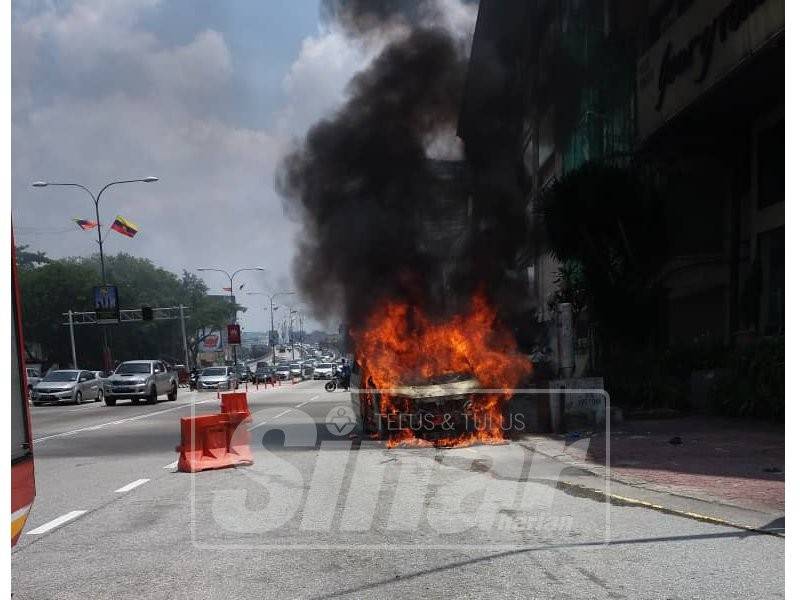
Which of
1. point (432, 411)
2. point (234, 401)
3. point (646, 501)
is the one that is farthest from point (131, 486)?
point (646, 501)

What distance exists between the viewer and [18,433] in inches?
143

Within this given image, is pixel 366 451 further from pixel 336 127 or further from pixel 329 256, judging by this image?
pixel 336 127

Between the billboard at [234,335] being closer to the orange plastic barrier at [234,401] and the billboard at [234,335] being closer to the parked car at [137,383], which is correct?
the parked car at [137,383]

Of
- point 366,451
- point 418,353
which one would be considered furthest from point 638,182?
point 366,451

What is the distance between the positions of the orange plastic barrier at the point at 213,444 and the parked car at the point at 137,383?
2177 centimetres

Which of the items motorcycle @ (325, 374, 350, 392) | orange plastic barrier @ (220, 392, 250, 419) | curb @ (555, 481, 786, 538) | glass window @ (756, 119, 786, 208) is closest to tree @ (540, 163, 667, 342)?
glass window @ (756, 119, 786, 208)

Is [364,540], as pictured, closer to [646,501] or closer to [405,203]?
[646,501]

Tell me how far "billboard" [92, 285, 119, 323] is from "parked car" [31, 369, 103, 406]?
8.80 meters

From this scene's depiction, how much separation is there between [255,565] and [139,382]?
90.6 feet

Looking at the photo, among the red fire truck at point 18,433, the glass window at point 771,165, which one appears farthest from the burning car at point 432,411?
the red fire truck at point 18,433

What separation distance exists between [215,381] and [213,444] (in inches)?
1357

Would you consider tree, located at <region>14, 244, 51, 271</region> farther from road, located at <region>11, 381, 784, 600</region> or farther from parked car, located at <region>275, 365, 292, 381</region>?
road, located at <region>11, 381, 784, 600</region>

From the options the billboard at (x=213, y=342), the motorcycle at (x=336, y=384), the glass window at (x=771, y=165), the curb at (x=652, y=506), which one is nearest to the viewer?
the curb at (x=652, y=506)

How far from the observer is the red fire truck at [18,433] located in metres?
3.52
